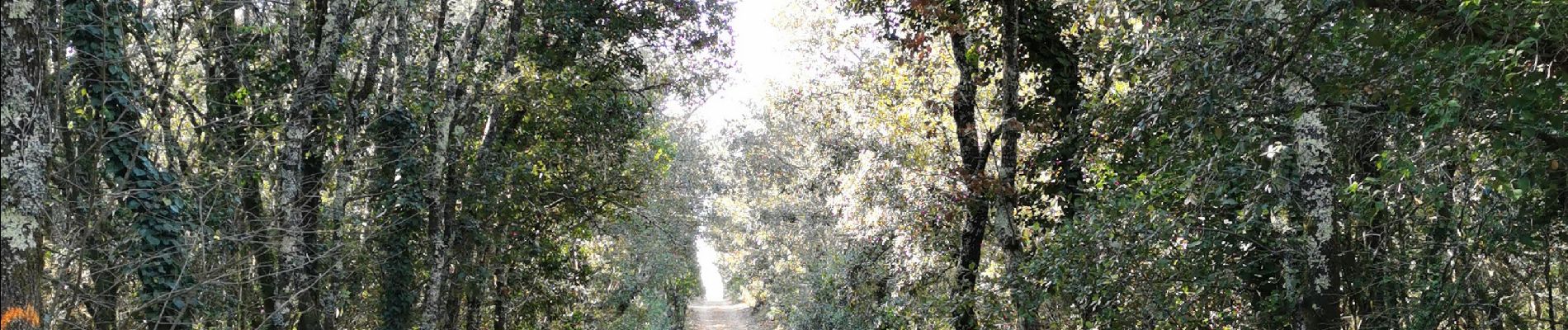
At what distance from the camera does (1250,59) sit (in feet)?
21.5

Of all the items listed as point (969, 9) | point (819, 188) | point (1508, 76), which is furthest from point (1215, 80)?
point (819, 188)

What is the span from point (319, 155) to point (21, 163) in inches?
309

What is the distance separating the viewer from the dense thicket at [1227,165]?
216 inches

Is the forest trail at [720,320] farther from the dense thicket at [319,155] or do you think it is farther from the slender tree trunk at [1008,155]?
the slender tree trunk at [1008,155]

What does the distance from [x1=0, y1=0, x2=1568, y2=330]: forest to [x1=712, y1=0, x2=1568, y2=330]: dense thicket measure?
0.13 feet

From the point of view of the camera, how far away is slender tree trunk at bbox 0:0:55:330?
181 inches

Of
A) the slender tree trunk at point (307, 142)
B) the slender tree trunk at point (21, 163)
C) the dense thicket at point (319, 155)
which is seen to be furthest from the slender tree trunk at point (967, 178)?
the slender tree trunk at point (21, 163)

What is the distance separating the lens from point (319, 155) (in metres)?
12.4

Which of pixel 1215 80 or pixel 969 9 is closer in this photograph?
pixel 1215 80

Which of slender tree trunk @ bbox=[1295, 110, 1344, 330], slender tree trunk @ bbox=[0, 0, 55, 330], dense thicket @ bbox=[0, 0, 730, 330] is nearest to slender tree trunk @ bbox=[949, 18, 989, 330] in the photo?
slender tree trunk @ bbox=[1295, 110, 1344, 330]

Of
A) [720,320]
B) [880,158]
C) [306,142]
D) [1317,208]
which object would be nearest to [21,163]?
[306,142]

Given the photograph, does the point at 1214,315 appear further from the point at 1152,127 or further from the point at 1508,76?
the point at 1508,76

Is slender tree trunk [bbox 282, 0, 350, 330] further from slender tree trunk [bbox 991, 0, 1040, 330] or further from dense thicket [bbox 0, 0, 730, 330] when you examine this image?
slender tree trunk [bbox 991, 0, 1040, 330]

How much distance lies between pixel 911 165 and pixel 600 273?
49.3 feet
